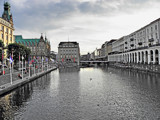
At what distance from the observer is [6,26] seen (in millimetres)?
82375

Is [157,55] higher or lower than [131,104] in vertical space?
higher

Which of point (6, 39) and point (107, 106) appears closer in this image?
point (107, 106)

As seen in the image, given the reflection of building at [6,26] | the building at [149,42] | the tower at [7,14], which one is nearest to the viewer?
the building at [149,42]

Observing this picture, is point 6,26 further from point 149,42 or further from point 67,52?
point 67,52

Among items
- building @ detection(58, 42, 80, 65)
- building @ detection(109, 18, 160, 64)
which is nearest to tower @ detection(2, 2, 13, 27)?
building @ detection(109, 18, 160, 64)

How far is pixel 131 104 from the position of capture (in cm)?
2531

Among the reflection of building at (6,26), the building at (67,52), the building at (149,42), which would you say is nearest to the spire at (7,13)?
the reflection of building at (6,26)

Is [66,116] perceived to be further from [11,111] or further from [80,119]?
[11,111]

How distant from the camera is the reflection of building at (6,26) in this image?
255ft

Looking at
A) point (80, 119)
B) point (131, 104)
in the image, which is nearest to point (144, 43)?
point (131, 104)

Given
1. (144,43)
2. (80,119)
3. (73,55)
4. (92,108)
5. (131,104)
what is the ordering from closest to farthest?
(80,119) < (92,108) < (131,104) < (144,43) < (73,55)

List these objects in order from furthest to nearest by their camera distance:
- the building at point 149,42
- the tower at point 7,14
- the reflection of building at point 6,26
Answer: the tower at point 7,14
the reflection of building at point 6,26
the building at point 149,42

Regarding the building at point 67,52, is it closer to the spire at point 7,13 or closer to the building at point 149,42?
the building at point 149,42

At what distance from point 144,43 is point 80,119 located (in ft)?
310
